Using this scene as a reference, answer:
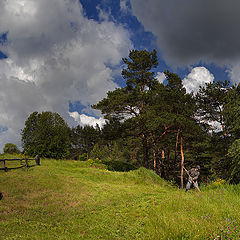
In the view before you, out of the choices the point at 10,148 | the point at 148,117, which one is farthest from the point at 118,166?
the point at 10,148

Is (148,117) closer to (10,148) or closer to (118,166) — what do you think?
(118,166)

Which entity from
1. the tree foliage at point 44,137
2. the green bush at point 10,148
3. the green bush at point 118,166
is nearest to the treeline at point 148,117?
the tree foliage at point 44,137

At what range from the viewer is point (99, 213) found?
626 cm

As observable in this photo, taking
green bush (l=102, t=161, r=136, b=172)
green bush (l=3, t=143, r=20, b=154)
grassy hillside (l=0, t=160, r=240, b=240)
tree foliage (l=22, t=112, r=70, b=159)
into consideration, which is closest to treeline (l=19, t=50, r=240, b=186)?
tree foliage (l=22, t=112, r=70, b=159)

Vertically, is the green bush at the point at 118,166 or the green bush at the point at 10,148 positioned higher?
the green bush at the point at 10,148

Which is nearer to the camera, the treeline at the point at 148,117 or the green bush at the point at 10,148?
the treeline at the point at 148,117

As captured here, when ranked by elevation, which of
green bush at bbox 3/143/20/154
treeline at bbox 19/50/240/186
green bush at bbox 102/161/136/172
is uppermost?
treeline at bbox 19/50/240/186

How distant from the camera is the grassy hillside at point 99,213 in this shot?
12.5ft

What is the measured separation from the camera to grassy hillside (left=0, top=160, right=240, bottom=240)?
3809mm

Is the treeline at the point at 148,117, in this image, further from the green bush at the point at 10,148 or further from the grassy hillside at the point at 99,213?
the green bush at the point at 10,148

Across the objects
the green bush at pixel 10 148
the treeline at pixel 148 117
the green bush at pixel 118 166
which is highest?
the treeline at pixel 148 117

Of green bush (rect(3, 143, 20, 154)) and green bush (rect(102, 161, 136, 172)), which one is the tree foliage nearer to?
green bush (rect(102, 161, 136, 172))

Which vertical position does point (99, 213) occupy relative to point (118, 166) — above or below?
above

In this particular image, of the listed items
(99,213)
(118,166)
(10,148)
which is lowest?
(118,166)
